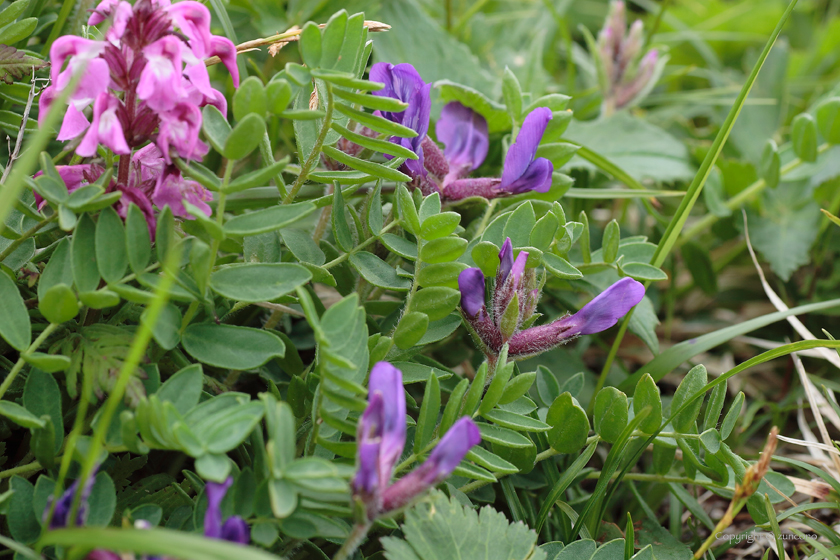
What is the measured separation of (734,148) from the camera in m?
2.55

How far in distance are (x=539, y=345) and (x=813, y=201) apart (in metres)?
1.61

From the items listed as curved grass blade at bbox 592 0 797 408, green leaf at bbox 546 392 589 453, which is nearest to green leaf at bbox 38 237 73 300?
green leaf at bbox 546 392 589 453

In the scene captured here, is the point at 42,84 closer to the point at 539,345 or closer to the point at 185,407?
the point at 185,407

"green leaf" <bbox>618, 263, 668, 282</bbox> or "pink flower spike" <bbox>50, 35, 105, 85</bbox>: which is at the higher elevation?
"pink flower spike" <bbox>50, 35, 105, 85</bbox>

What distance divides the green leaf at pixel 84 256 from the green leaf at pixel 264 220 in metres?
0.21

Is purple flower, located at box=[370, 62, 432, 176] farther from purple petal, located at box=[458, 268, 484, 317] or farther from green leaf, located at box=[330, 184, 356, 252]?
purple petal, located at box=[458, 268, 484, 317]

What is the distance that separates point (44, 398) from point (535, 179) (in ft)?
3.10

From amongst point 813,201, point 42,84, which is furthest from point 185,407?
point 813,201

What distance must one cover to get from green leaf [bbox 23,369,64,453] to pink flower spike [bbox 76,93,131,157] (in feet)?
1.10

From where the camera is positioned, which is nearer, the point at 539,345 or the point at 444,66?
the point at 539,345

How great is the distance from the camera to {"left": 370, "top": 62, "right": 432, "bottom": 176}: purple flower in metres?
1.23

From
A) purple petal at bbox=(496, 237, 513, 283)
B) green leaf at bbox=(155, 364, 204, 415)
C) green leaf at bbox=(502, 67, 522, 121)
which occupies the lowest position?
green leaf at bbox=(155, 364, 204, 415)

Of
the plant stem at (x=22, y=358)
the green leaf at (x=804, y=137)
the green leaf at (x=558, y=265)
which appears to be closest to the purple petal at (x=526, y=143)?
the green leaf at (x=558, y=265)

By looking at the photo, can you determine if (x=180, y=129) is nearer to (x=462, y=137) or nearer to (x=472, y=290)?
(x=472, y=290)
